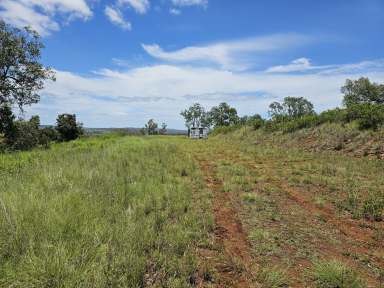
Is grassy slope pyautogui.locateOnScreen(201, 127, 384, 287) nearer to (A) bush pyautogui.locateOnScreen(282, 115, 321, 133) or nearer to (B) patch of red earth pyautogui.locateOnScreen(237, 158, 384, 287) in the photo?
(B) patch of red earth pyautogui.locateOnScreen(237, 158, 384, 287)

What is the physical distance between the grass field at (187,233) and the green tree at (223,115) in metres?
86.4

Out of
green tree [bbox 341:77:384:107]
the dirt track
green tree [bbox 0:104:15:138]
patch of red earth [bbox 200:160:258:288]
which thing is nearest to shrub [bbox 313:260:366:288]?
the dirt track

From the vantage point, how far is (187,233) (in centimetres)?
496

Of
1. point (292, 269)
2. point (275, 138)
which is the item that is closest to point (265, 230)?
point (292, 269)

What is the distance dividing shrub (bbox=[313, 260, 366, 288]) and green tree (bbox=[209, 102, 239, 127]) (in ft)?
296

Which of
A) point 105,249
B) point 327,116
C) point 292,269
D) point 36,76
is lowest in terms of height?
point 292,269

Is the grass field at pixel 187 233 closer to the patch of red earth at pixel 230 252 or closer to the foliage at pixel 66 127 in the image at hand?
the patch of red earth at pixel 230 252

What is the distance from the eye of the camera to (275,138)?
22.5 m

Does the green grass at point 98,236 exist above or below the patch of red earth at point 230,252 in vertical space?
above

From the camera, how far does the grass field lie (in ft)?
11.9

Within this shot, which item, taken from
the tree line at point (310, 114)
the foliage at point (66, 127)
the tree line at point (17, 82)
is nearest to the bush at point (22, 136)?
the tree line at point (17, 82)

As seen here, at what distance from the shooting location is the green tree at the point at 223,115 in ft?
310

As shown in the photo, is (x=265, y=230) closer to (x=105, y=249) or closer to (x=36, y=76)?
(x=105, y=249)

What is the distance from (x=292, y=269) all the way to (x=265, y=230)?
1.25m
